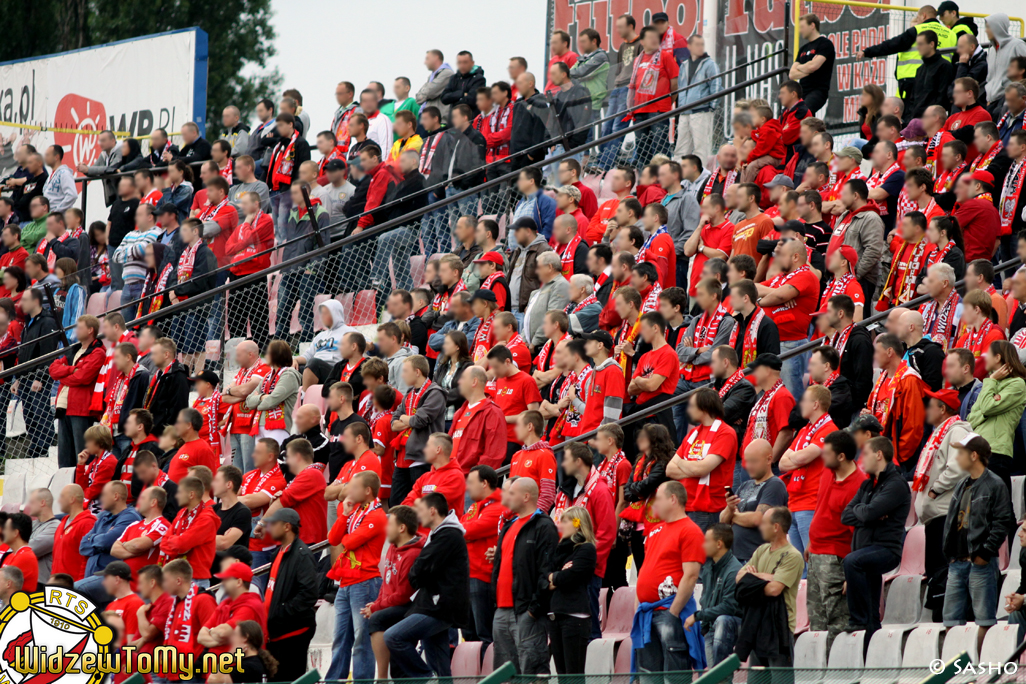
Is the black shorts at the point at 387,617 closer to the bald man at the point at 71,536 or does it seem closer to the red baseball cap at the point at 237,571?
the red baseball cap at the point at 237,571

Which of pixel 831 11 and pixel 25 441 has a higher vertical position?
pixel 831 11

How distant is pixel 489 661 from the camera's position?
31.9 feet

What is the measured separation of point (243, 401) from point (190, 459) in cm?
94

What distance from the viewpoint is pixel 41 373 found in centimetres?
1432

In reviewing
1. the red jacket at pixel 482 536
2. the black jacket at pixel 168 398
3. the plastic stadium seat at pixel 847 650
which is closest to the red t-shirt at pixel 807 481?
the plastic stadium seat at pixel 847 650

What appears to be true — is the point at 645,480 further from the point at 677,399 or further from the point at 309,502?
the point at 309,502

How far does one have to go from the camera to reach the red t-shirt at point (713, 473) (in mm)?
9633

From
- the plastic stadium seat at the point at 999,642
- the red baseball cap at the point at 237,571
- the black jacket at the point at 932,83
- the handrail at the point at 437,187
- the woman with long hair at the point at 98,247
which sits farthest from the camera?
the woman with long hair at the point at 98,247

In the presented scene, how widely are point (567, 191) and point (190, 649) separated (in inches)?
264

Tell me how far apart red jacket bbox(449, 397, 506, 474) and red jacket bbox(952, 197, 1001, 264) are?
423 centimetres

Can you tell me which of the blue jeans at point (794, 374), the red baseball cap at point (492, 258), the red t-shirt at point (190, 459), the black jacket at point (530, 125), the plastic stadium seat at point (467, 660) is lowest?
the plastic stadium seat at point (467, 660)

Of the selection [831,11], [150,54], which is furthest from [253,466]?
[150,54]

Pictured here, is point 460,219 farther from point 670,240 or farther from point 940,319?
point 940,319

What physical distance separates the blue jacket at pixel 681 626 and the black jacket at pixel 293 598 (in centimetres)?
215
